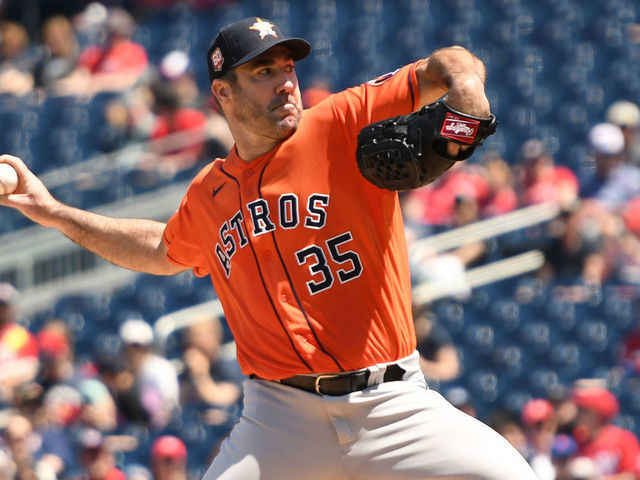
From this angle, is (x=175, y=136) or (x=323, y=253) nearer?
(x=323, y=253)

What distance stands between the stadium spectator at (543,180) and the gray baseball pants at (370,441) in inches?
165

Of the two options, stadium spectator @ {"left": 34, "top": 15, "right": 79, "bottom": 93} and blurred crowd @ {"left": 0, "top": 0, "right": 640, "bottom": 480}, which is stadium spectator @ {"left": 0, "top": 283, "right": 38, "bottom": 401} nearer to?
blurred crowd @ {"left": 0, "top": 0, "right": 640, "bottom": 480}

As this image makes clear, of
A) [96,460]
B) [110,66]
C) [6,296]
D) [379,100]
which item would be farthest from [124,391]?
[379,100]

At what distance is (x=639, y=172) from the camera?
6.70 m

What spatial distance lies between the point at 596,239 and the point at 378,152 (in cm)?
419

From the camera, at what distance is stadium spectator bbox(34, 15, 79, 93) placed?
9.23m

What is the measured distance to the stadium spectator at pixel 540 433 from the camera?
552cm

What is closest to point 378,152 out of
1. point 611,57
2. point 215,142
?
point 215,142

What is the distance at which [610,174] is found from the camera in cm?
675

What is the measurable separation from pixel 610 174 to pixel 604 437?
195 cm

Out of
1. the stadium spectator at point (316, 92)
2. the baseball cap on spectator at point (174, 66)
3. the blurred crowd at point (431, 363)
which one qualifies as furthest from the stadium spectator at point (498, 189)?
the baseball cap on spectator at point (174, 66)

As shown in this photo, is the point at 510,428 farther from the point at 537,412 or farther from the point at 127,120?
the point at 127,120

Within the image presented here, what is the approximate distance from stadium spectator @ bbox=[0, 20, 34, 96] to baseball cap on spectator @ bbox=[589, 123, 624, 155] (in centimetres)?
510

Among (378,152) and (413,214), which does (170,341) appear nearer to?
(413,214)
